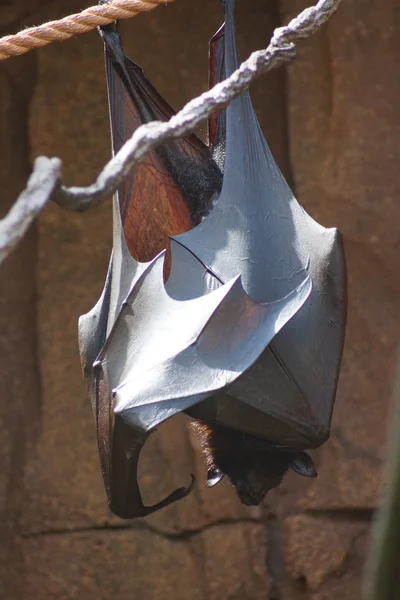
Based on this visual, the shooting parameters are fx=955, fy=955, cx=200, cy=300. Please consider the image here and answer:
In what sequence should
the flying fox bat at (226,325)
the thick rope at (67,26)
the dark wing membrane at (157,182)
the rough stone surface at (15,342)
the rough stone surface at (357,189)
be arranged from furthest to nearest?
the rough stone surface at (15,342) < the rough stone surface at (357,189) < the dark wing membrane at (157,182) < the flying fox bat at (226,325) < the thick rope at (67,26)

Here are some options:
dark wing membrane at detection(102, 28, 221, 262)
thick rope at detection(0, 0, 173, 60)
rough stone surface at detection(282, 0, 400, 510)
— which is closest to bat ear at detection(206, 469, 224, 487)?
dark wing membrane at detection(102, 28, 221, 262)

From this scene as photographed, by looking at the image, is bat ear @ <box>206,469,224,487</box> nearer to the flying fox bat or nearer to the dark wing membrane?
the flying fox bat

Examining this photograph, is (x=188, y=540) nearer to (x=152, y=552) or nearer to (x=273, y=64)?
(x=152, y=552)

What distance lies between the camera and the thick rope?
4.86 ft

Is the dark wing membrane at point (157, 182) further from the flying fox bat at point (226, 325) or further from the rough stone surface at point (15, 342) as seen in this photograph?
the rough stone surface at point (15, 342)

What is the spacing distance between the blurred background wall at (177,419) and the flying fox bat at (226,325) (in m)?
0.57

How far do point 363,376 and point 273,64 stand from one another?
4.43 ft

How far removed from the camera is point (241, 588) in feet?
8.86

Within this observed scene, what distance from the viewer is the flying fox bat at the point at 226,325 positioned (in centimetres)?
159

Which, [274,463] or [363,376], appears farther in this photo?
[363,376]

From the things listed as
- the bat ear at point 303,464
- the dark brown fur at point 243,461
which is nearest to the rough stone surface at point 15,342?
the dark brown fur at point 243,461

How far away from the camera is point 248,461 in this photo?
186 centimetres

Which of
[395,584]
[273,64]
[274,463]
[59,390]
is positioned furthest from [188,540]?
[395,584]

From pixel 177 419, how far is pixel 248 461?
850 millimetres
